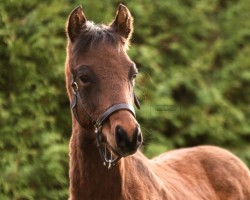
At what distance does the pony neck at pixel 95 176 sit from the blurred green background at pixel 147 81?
Result: 447mm

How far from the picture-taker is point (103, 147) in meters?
3.71

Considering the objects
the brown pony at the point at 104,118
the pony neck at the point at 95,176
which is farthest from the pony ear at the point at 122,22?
the pony neck at the point at 95,176

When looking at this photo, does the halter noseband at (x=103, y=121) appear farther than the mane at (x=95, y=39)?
No

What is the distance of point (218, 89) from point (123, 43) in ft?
20.4

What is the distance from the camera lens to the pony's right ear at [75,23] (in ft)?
12.8

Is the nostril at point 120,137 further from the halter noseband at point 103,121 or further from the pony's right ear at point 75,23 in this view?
the pony's right ear at point 75,23

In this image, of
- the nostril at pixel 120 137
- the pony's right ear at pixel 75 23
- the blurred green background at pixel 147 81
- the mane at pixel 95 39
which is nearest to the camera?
the nostril at pixel 120 137

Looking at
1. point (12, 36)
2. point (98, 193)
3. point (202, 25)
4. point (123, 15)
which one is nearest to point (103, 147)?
point (98, 193)

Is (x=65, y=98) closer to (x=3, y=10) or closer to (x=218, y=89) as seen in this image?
(x=3, y=10)

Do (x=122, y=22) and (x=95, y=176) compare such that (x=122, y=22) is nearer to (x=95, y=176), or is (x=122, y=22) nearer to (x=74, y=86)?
(x=74, y=86)

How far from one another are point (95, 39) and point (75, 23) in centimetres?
24

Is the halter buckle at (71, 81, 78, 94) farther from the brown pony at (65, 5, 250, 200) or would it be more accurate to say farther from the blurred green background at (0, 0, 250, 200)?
the blurred green background at (0, 0, 250, 200)

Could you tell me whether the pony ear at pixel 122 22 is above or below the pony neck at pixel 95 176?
above

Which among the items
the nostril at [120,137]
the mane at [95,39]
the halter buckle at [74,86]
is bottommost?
the nostril at [120,137]
